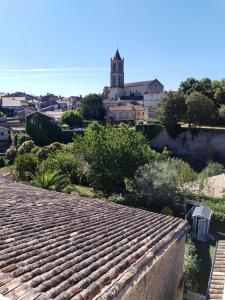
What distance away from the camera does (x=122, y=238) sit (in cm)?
845

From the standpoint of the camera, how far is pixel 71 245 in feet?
23.3

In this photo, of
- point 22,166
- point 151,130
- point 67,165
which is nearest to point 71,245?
point 22,166

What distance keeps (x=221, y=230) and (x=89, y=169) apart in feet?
34.5

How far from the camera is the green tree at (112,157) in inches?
987

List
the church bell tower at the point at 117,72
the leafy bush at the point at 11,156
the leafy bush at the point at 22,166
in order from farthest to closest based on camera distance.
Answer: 1. the church bell tower at the point at 117,72
2. the leafy bush at the point at 11,156
3. the leafy bush at the point at 22,166

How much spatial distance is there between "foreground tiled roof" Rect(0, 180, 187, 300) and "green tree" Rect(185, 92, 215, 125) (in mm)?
37264

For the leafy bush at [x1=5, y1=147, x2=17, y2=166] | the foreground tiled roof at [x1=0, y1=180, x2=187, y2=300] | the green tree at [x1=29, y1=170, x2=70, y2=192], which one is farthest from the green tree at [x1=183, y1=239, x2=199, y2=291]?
the leafy bush at [x1=5, y1=147, x2=17, y2=166]

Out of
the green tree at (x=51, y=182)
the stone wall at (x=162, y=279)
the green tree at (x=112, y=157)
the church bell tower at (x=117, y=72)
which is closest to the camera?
the stone wall at (x=162, y=279)

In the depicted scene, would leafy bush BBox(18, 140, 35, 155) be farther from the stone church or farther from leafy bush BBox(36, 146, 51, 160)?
the stone church

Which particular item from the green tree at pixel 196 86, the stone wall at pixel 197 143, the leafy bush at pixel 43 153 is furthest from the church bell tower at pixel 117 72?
the leafy bush at pixel 43 153

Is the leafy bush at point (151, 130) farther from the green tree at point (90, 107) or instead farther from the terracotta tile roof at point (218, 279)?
the terracotta tile roof at point (218, 279)

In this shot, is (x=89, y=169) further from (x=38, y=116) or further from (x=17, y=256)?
(x=38, y=116)

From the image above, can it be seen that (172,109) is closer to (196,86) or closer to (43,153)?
(196,86)

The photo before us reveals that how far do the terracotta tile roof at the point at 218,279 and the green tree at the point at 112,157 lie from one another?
1442 centimetres
